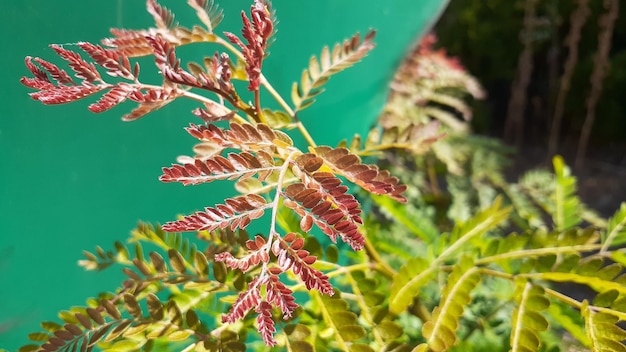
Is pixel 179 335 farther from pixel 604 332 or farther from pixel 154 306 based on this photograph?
pixel 604 332

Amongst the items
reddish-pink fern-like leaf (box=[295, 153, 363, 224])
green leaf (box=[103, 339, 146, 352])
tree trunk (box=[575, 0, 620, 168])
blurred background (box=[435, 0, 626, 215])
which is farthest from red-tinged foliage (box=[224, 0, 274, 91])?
tree trunk (box=[575, 0, 620, 168])

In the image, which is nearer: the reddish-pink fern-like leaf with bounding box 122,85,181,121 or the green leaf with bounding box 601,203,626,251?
the reddish-pink fern-like leaf with bounding box 122,85,181,121

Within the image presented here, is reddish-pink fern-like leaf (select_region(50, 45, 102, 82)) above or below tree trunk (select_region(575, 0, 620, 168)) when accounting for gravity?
below

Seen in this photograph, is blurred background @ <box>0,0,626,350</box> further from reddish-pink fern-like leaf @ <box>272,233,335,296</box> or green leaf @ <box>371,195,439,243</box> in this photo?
reddish-pink fern-like leaf @ <box>272,233,335,296</box>

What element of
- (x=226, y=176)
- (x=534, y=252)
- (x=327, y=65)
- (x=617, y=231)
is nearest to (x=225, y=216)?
(x=226, y=176)

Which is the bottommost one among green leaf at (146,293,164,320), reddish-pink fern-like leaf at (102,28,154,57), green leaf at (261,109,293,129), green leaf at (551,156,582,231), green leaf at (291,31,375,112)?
green leaf at (551,156,582,231)

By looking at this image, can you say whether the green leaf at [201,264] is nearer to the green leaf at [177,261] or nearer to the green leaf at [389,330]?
the green leaf at [177,261]

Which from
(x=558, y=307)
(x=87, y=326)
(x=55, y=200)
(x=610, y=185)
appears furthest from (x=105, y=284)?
(x=610, y=185)
